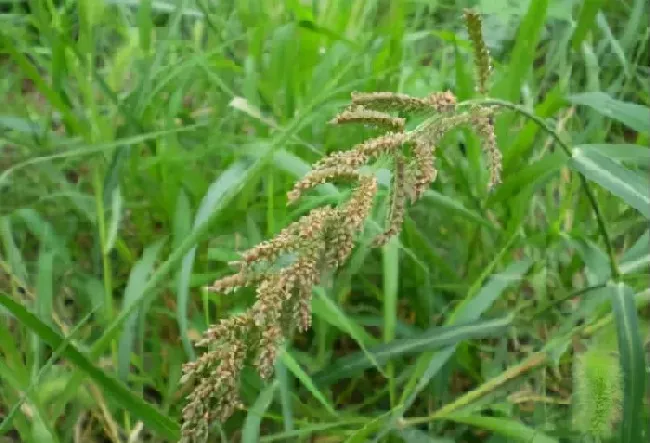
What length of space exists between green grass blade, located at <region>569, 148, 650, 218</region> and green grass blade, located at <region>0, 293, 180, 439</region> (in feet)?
1.83

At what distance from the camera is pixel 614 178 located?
0.83 meters

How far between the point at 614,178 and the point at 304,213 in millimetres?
478

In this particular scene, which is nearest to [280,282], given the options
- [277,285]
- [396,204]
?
[277,285]

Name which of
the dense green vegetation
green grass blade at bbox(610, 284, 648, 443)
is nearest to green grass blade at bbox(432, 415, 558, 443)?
the dense green vegetation

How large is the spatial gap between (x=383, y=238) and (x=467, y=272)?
2.17ft

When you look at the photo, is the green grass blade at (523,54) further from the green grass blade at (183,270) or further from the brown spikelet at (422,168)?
the brown spikelet at (422,168)

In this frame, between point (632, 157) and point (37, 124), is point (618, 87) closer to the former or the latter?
point (632, 157)

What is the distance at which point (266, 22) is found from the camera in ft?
4.74

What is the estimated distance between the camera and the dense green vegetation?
909mm

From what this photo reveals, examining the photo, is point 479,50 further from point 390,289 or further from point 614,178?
point 390,289

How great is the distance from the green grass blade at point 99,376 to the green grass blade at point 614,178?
0.56 meters

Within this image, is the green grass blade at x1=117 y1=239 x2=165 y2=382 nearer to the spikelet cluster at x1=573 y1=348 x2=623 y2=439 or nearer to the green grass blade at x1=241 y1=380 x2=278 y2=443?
the green grass blade at x1=241 y1=380 x2=278 y2=443

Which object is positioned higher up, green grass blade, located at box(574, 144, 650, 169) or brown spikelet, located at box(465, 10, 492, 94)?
brown spikelet, located at box(465, 10, 492, 94)

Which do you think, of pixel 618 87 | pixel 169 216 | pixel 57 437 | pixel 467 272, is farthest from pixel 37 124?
pixel 618 87
